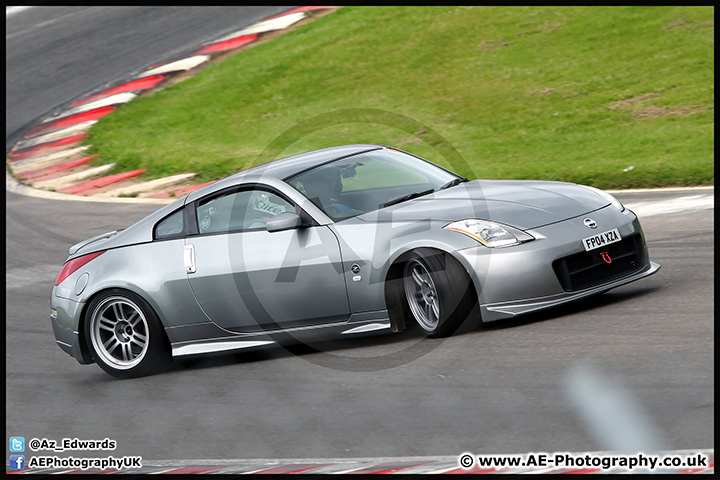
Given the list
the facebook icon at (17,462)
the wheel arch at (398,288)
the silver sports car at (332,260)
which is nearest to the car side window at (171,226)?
the silver sports car at (332,260)

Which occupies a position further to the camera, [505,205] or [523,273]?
[505,205]

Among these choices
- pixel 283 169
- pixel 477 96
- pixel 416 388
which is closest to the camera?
pixel 416 388

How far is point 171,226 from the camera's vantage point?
6.96 meters

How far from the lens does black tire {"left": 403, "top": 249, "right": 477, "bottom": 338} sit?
600 cm

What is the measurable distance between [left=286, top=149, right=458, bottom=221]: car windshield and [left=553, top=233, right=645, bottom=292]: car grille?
1.34 meters

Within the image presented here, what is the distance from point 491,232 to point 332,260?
3.58ft

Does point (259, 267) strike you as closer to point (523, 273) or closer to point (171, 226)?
point (171, 226)

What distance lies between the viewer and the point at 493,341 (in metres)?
6.12

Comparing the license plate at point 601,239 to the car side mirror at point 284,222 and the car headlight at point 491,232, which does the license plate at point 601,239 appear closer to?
the car headlight at point 491,232

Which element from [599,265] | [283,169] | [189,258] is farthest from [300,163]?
[599,265]

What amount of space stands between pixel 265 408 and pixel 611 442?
85.8 inches

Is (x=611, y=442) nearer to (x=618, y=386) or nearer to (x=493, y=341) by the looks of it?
(x=618, y=386)

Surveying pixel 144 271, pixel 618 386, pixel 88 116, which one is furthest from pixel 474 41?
pixel 618 386

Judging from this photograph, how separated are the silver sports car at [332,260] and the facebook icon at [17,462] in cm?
146
